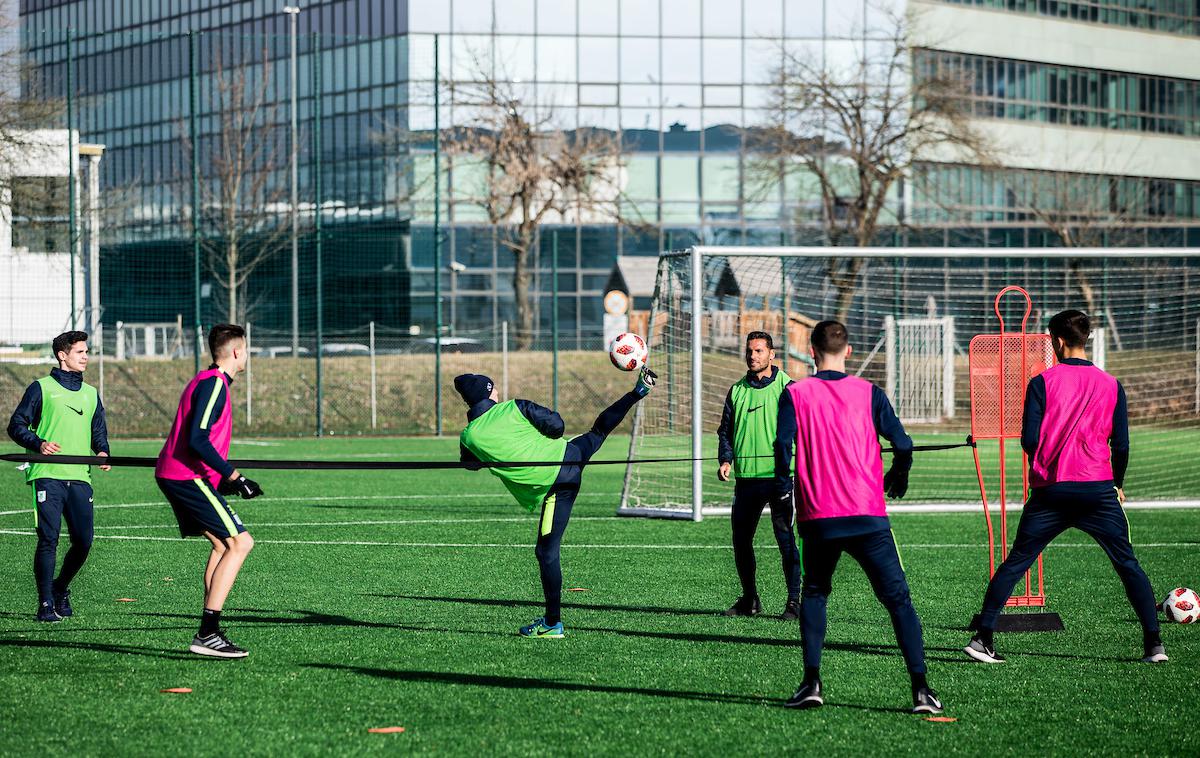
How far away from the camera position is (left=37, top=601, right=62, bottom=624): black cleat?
965 cm

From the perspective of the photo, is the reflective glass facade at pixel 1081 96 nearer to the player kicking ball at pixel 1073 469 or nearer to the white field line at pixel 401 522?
the white field line at pixel 401 522

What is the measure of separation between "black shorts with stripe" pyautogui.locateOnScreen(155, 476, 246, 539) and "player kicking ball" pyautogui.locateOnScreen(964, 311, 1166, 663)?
4.43 meters

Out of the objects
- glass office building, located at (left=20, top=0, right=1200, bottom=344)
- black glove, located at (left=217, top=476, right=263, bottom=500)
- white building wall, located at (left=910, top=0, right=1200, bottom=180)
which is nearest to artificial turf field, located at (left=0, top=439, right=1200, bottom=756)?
black glove, located at (left=217, top=476, right=263, bottom=500)

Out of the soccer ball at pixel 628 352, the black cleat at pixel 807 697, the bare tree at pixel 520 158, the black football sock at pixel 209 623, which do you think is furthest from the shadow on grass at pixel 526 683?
the bare tree at pixel 520 158

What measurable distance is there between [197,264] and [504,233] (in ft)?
68.2

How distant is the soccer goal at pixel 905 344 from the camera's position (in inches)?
679

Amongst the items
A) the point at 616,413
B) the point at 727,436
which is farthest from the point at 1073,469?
the point at 727,436

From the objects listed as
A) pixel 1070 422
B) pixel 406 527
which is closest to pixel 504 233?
pixel 406 527

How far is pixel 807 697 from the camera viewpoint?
705 cm

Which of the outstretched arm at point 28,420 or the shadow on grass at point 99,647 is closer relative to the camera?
the shadow on grass at point 99,647

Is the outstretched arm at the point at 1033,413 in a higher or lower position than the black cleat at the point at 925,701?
higher

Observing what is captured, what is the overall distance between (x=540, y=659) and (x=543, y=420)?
147 centimetres

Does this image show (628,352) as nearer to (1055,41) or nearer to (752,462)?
(752,462)

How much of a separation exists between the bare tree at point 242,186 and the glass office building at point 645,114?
2.20 m
